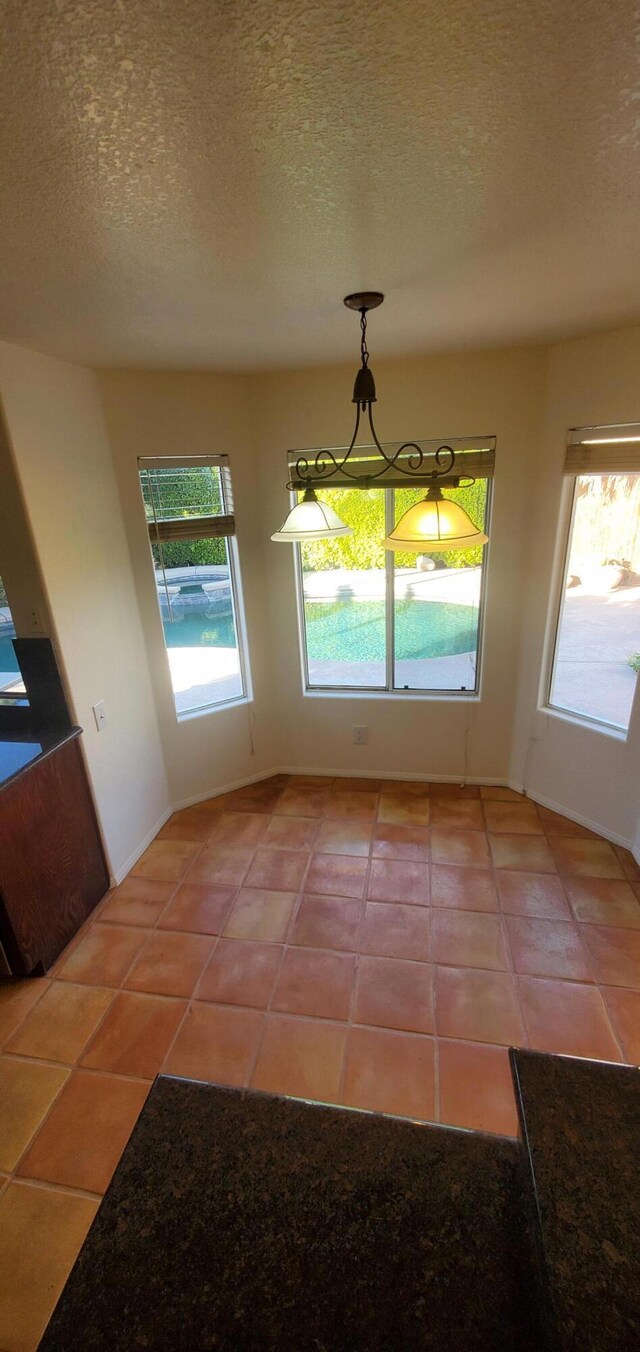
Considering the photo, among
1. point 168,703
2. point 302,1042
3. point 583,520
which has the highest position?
point 583,520

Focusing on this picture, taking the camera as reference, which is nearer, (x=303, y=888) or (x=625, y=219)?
(x=625, y=219)

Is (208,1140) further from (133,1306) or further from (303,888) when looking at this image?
(303,888)

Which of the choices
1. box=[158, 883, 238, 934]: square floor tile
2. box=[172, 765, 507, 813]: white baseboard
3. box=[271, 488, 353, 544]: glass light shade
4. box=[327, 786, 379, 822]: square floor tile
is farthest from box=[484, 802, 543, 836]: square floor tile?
box=[271, 488, 353, 544]: glass light shade

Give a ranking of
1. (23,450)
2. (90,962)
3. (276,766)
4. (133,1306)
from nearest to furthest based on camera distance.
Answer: (133,1306)
(23,450)
(90,962)
(276,766)

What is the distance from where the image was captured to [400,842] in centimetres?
311

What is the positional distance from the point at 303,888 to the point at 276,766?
3.95ft

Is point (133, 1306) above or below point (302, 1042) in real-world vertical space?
above

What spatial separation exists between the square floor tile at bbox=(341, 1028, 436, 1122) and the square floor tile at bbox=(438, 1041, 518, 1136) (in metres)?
0.05

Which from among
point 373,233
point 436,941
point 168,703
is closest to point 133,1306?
point 373,233

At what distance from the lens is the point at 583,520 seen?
286 centimetres

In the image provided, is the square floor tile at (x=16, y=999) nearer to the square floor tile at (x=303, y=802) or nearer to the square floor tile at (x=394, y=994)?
the square floor tile at (x=394, y=994)

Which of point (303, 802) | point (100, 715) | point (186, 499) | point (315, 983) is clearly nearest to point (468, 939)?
point (315, 983)

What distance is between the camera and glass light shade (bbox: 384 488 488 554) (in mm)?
1692

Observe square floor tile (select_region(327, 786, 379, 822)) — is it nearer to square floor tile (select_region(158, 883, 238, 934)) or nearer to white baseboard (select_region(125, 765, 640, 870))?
white baseboard (select_region(125, 765, 640, 870))
